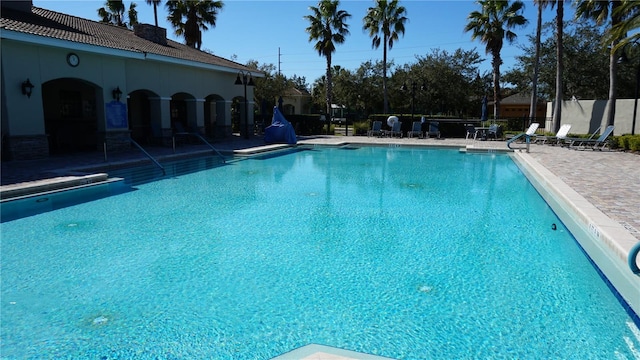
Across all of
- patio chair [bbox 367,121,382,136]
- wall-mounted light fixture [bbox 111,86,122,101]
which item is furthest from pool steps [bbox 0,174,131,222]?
patio chair [bbox 367,121,382,136]

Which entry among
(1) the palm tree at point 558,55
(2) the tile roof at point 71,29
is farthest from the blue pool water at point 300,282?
(1) the palm tree at point 558,55

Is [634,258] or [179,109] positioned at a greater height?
[179,109]

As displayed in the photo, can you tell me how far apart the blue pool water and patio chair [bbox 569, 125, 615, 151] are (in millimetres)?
9483

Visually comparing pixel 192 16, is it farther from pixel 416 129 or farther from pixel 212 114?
pixel 416 129

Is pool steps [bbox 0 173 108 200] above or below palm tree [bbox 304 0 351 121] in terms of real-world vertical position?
below

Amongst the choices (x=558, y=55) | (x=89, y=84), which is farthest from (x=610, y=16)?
(x=89, y=84)

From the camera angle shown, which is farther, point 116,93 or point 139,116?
point 139,116

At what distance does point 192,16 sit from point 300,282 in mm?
28970

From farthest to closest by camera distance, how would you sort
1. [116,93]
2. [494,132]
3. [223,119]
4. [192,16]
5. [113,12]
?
1. [113,12]
2. [192,16]
3. [494,132]
4. [223,119]
5. [116,93]

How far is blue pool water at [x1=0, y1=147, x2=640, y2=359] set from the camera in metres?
3.66

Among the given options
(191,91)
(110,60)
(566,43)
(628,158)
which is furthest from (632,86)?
(110,60)

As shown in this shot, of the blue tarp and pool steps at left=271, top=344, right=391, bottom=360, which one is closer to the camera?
pool steps at left=271, top=344, right=391, bottom=360

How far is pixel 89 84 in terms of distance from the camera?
47.8ft

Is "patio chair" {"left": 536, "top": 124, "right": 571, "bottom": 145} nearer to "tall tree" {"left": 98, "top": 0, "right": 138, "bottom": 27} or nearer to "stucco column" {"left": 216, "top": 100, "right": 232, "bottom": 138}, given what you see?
"stucco column" {"left": 216, "top": 100, "right": 232, "bottom": 138}
